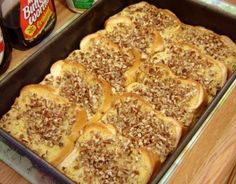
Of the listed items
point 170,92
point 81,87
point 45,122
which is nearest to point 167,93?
point 170,92

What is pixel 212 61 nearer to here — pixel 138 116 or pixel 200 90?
pixel 200 90

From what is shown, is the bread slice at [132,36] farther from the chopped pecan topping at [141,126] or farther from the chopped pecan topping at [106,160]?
the chopped pecan topping at [106,160]

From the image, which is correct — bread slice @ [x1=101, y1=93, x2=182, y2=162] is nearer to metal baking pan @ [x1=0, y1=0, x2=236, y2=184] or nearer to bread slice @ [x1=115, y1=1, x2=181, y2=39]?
metal baking pan @ [x1=0, y1=0, x2=236, y2=184]

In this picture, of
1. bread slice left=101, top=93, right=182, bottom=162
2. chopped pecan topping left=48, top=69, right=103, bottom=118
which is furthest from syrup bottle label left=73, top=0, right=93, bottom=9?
bread slice left=101, top=93, right=182, bottom=162

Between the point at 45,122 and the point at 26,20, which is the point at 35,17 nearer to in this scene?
the point at 26,20

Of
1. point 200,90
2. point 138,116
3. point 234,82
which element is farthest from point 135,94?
point 234,82

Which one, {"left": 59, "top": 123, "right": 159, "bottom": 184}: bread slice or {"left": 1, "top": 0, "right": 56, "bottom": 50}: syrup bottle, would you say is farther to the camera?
{"left": 1, "top": 0, "right": 56, "bottom": 50}: syrup bottle
